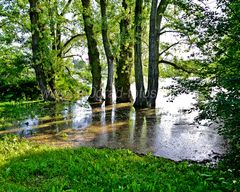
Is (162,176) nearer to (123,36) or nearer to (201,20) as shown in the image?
(201,20)

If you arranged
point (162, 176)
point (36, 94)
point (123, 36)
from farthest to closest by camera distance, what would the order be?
point (36, 94)
point (123, 36)
point (162, 176)

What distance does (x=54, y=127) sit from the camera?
34.1 ft

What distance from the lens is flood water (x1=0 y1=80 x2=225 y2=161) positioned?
305 inches

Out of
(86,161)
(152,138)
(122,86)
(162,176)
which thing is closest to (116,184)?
(162,176)

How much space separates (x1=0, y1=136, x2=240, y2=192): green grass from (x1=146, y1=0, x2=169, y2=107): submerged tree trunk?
9.37 metres

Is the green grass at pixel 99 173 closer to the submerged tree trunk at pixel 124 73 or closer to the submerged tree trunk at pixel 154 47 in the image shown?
the submerged tree trunk at pixel 154 47

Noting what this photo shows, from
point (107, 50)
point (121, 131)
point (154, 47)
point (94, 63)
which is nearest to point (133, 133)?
point (121, 131)

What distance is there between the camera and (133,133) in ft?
31.3

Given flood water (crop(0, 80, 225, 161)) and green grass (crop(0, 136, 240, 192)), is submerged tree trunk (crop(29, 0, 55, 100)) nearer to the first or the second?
flood water (crop(0, 80, 225, 161))

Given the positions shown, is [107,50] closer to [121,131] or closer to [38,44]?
[38,44]

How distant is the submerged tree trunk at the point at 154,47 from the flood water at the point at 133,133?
251 centimetres

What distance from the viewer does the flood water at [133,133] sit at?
25.5 ft

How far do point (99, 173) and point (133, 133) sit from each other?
15.1 ft

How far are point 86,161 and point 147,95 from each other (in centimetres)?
1060
